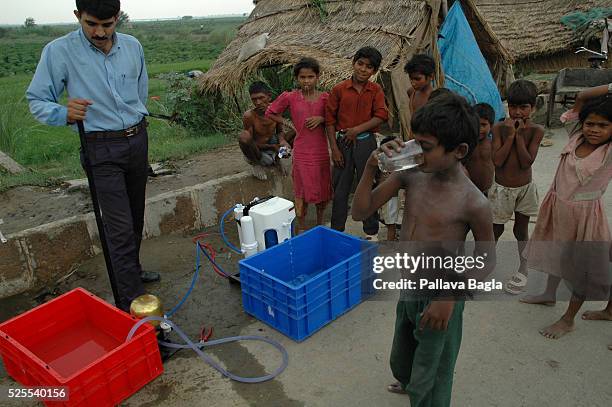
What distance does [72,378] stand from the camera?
2.18 meters

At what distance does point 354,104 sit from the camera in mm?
3750

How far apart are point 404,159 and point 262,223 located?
194 cm

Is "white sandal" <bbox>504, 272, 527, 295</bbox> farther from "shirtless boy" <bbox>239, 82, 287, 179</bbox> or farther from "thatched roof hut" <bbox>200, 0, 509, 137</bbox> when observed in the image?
"thatched roof hut" <bbox>200, 0, 509, 137</bbox>

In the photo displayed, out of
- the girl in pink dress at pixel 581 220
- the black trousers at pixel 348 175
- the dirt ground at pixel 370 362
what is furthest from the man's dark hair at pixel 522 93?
the dirt ground at pixel 370 362

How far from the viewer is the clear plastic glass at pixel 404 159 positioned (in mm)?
1802

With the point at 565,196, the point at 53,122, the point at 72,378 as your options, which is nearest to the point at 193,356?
the point at 72,378

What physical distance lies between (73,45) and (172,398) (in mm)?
2142

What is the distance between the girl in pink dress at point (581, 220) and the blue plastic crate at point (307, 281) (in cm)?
112

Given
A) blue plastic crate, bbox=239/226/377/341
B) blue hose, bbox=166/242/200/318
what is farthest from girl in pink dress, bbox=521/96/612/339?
blue hose, bbox=166/242/200/318

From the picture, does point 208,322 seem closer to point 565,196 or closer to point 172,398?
point 172,398

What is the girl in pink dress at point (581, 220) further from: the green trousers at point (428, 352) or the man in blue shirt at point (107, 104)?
the man in blue shirt at point (107, 104)

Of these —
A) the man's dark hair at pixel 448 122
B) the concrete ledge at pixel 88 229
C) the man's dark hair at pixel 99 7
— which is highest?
the man's dark hair at pixel 99 7

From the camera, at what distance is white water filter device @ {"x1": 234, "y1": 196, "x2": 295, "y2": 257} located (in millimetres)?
3613

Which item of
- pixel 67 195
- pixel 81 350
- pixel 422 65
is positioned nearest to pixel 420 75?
pixel 422 65
